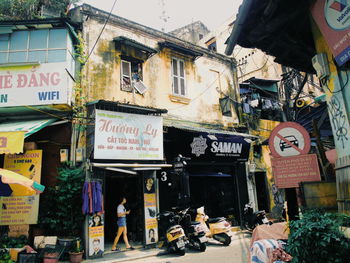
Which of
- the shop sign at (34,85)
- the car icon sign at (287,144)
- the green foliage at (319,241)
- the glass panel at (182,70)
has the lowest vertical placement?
the green foliage at (319,241)

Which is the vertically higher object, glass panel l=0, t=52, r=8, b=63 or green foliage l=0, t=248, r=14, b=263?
glass panel l=0, t=52, r=8, b=63

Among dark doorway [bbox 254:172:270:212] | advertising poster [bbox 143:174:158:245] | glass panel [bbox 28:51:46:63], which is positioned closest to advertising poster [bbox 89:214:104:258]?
advertising poster [bbox 143:174:158:245]

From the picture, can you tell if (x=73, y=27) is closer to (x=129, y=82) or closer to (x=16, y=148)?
(x=129, y=82)

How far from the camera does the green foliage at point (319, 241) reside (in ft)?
9.63

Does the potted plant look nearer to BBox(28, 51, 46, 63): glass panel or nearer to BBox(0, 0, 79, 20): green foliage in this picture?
BBox(28, 51, 46, 63): glass panel

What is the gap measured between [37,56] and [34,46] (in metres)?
0.42

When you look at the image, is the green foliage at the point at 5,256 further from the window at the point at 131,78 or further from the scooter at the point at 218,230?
the window at the point at 131,78

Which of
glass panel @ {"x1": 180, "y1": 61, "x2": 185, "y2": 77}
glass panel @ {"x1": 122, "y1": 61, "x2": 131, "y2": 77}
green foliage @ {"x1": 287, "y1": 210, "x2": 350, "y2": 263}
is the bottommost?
green foliage @ {"x1": 287, "y1": 210, "x2": 350, "y2": 263}

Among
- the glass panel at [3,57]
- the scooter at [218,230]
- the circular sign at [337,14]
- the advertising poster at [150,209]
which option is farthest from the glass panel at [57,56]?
the circular sign at [337,14]

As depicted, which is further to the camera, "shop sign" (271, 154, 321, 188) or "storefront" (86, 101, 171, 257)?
"storefront" (86, 101, 171, 257)

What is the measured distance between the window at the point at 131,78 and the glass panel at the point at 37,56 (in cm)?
311

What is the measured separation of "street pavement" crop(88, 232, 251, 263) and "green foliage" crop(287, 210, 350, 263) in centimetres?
457

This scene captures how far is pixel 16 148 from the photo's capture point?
7.29m

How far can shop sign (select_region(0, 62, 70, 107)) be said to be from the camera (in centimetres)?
878
